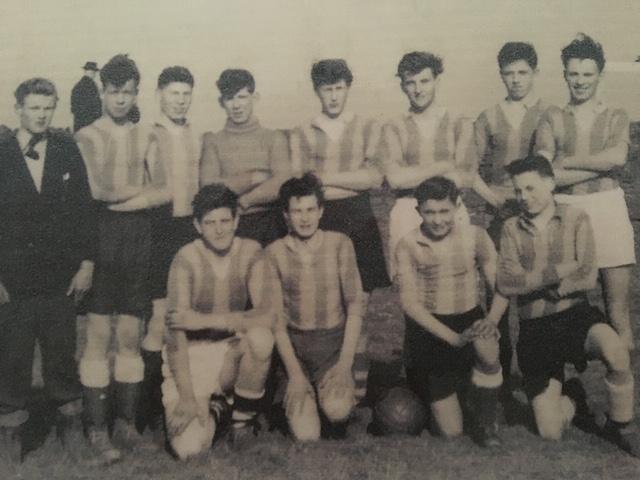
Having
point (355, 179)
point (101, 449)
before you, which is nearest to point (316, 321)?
point (355, 179)

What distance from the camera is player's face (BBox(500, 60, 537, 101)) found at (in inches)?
148

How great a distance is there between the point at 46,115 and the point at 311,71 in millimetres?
1336

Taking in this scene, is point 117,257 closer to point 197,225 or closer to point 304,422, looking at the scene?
point 197,225

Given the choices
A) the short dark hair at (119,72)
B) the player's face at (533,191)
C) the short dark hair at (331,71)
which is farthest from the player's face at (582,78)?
the short dark hair at (119,72)

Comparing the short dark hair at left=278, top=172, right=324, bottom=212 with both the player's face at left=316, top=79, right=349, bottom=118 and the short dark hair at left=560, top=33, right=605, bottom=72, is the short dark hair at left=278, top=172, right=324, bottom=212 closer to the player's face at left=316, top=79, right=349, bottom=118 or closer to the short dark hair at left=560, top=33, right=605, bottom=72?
the player's face at left=316, top=79, right=349, bottom=118

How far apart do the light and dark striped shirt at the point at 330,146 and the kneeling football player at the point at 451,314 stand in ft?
1.21

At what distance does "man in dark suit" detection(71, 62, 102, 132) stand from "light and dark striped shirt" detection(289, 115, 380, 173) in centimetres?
102

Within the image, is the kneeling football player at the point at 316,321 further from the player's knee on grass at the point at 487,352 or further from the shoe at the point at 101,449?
the shoe at the point at 101,449

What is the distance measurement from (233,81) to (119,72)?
57 centimetres

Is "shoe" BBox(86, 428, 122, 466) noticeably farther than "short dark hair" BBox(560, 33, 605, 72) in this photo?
No

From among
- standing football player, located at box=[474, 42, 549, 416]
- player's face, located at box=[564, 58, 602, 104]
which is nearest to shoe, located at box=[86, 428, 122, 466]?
standing football player, located at box=[474, 42, 549, 416]

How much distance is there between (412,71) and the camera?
3.75 m

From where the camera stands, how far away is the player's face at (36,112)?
372cm

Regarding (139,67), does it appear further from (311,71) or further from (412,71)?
(412,71)
